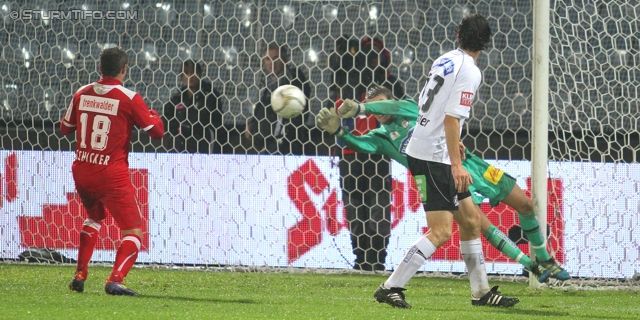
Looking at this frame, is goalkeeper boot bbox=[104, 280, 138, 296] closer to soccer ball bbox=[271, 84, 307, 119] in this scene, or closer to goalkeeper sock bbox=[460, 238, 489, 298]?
soccer ball bbox=[271, 84, 307, 119]

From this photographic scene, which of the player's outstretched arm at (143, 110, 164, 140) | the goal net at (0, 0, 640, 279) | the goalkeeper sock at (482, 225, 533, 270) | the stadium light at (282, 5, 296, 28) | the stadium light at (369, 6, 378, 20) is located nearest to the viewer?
the player's outstretched arm at (143, 110, 164, 140)

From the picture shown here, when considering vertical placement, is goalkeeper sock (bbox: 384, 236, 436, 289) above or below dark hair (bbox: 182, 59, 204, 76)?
below

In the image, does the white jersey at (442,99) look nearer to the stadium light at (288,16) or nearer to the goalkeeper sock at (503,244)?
the goalkeeper sock at (503,244)

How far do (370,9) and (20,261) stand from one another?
11.7 feet

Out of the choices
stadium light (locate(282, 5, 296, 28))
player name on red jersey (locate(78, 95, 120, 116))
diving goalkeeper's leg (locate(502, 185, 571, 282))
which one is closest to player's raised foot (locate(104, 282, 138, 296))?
player name on red jersey (locate(78, 95, 120, 116))

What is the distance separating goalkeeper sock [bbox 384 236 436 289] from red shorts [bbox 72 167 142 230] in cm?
154

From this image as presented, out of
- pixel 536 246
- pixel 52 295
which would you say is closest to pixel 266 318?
pixel 52 295

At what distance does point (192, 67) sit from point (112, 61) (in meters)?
2.68

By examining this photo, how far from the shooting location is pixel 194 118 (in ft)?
25.3

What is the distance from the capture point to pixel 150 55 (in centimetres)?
802

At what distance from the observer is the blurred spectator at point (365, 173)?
7281 millimetres

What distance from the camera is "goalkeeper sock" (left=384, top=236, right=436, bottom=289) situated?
4.56 metres

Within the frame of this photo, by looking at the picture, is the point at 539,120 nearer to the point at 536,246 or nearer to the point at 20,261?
the point at 536,246

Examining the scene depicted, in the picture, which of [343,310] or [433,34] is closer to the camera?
[343,310]
